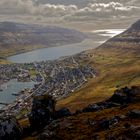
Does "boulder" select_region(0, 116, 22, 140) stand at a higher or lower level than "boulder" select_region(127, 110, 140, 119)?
lower

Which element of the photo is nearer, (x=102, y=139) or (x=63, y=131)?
(x=102, y=139)

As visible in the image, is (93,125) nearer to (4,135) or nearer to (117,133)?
(117,133)

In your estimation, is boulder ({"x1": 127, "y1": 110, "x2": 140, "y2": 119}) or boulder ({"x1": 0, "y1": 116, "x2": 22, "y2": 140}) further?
boulder ({"x1": 0, "y1": 116, "x2": 22, "y2": 140})

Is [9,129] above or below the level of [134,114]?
below

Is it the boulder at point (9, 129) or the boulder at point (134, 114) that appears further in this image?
the boulder at point (9, 129)

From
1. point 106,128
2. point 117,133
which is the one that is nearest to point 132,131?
point 117,133

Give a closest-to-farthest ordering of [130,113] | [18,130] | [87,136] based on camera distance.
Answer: [87,136] < [130,113] < [18,130]

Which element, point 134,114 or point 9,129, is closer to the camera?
point 134,114

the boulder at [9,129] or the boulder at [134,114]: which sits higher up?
the boulder at [134,114]
